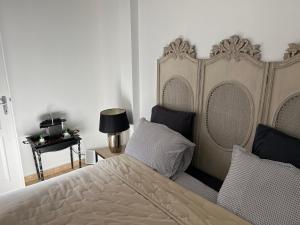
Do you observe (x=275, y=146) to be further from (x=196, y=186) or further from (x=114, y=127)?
(x=114, y=127)

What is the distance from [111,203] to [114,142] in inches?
42.3

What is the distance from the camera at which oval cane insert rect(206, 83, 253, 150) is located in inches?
64.0

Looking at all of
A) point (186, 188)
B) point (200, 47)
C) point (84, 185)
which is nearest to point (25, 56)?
point (84, 185)

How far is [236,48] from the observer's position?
1.58 metres

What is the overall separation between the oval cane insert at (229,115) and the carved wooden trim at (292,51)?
330 millimetres

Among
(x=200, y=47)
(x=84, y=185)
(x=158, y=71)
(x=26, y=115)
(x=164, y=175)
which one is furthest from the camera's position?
(x=26, y=115)

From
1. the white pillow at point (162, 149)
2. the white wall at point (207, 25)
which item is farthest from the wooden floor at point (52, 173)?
the white pillow at point (162, 149)

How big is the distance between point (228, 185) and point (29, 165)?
2.20m

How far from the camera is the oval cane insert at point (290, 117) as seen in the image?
138cm

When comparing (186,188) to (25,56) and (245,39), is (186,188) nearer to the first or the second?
(245,39)

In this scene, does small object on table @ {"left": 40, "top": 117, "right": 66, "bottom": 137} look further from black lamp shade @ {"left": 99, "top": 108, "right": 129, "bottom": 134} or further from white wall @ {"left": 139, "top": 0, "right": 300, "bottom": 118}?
white wall @ {"left": 139, "top": 0, "right": 300, "bottom": 118}

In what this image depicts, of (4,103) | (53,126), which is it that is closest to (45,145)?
(53,126)

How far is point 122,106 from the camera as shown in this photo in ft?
9.12

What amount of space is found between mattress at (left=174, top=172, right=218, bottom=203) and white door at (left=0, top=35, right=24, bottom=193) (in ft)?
5.57
